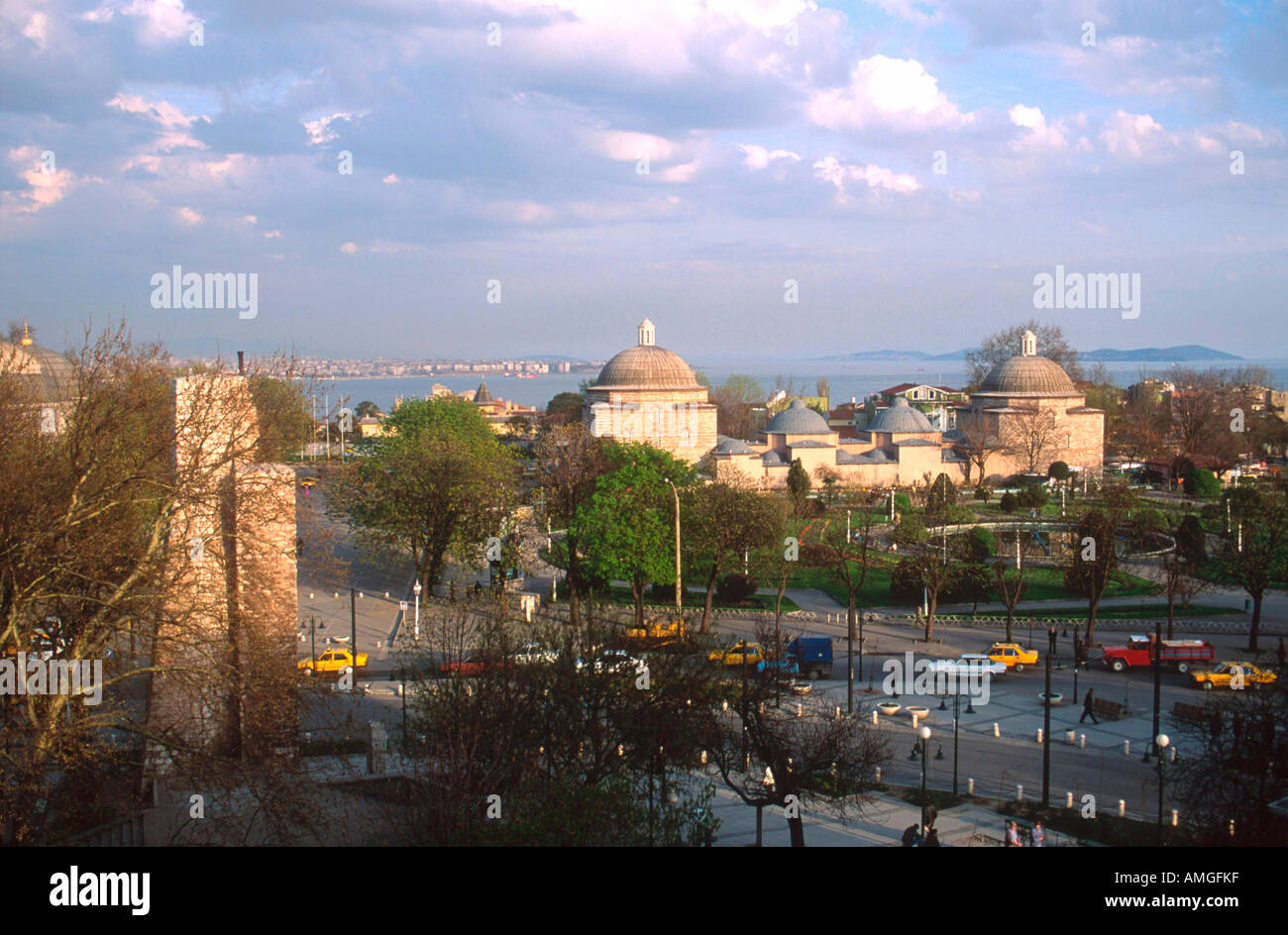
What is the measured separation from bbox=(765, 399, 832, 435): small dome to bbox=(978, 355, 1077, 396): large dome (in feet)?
35.1

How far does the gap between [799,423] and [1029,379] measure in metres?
13.1

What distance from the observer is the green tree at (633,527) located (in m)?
22.5

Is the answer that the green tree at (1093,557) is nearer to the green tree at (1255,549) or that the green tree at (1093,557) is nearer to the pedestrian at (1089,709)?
the green tree at (1255,549)

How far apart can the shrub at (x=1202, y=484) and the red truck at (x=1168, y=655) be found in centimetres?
2403

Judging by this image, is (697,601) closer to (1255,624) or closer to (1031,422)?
(1255,624)

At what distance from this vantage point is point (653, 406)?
44688mm

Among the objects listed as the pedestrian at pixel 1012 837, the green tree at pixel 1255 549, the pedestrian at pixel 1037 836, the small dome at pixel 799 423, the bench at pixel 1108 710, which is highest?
the small dome at pixel 799 423

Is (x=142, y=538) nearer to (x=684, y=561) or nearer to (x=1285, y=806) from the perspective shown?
(x=1285, y=806)

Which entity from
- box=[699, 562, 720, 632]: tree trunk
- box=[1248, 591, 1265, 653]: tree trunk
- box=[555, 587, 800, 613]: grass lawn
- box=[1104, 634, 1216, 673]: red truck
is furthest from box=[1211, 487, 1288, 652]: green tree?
box=[699, 562, 720, 632]: tree trunk

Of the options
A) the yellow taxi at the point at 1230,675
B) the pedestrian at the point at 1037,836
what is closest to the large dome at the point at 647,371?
the yellow taxi at the point at 1230,675

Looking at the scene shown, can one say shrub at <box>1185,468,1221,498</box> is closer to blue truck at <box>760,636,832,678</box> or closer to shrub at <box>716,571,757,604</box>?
shrub at <box>716,571,757,604</box>
